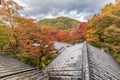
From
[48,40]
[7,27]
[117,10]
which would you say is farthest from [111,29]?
[7,27]

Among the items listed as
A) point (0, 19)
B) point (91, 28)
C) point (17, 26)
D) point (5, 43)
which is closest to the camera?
point (0, 19)

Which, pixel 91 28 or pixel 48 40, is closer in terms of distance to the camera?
pixel 48 40

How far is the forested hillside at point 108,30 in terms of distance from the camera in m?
18.6

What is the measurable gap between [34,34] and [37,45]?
1.08 m

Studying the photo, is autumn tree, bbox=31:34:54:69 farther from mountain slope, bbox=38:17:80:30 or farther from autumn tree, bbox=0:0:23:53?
mountain slope, bbox=38:17:80:30

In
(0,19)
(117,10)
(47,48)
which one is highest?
(117,10)

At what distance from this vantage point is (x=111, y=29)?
18250mm

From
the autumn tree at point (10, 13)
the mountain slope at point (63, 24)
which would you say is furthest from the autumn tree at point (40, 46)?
the mountain slope at point (63, 24)

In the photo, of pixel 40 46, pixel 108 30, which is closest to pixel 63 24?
pixel 108 30

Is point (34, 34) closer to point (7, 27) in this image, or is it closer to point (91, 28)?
point (7, 27)

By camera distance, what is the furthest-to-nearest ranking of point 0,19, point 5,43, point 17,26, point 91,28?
1. point 91,28
2. point 5,43
3. point 17,26
4. point 0,19

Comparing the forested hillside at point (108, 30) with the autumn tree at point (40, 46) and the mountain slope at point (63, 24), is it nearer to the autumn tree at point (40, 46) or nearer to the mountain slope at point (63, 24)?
the autumn tree at point (40, 46)

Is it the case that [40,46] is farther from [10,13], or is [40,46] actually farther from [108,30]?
[108,30]

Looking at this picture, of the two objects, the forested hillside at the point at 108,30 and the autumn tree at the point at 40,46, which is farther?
the forested hillside at the point at 108,30
